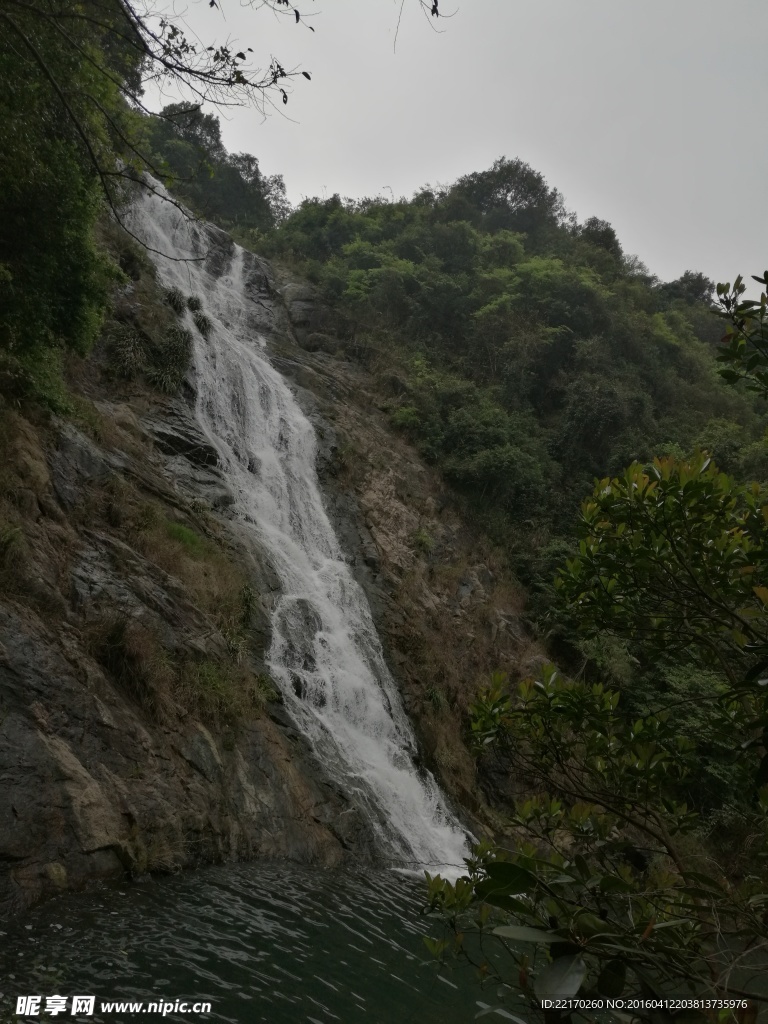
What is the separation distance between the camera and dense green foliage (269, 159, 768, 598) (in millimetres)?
23156

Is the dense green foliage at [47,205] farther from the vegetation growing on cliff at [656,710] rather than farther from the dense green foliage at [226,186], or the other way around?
the dense green foliage at [226,186]

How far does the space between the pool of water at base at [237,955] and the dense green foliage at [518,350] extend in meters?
14.8

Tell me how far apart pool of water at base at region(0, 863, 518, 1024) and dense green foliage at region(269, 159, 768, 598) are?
48.5 ft

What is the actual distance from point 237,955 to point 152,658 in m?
3.93

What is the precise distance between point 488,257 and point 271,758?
29.0 m

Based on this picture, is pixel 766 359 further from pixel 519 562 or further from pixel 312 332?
pixel 312 332

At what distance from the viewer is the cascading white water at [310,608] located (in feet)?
37.6

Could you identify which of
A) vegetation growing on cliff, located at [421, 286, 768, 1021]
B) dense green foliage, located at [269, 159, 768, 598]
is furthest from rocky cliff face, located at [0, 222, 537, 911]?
dense green foliage, located at [269, 159, 768, 598]

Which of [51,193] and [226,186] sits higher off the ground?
[226,186]

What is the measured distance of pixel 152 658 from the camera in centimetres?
865

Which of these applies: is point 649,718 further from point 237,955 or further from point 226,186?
point 226,186

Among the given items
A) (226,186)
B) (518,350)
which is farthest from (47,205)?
(226,186)

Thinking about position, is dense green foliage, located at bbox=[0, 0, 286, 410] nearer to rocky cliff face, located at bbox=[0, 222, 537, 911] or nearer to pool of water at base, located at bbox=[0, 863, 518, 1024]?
rocky cliff face, located at bbox=[0, 222, 537, 911]

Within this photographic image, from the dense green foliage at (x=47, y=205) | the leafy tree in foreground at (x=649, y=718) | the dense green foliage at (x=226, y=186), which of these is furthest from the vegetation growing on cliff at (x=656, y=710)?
the dense green foliage at (x=226, y=186)
